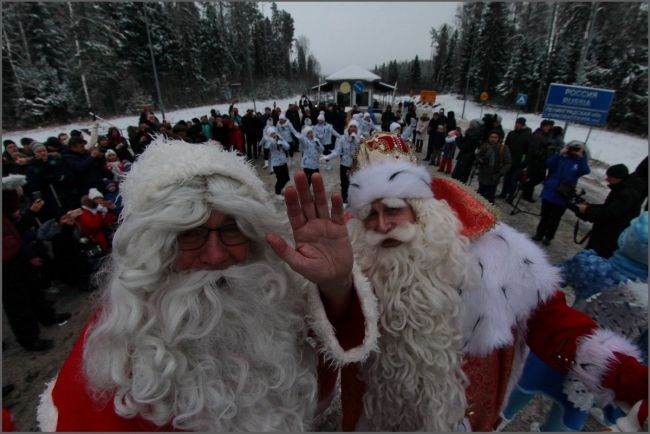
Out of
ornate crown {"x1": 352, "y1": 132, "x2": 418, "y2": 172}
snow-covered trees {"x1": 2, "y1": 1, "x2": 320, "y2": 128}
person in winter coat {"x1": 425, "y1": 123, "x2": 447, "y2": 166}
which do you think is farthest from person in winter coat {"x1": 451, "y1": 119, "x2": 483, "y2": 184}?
snow-covered trees {"x1": 2, "y1": 1, "x2": 320, "y2": 128}

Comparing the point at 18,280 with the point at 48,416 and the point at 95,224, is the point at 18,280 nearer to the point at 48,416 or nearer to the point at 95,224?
the point at 95,224

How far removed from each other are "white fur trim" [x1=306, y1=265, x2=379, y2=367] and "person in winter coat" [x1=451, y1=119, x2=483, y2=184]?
699cm

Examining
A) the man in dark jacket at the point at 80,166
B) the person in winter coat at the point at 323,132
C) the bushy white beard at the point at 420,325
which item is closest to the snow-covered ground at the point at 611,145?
the person in winter coat at the point at 323,132

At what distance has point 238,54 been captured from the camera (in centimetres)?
3647

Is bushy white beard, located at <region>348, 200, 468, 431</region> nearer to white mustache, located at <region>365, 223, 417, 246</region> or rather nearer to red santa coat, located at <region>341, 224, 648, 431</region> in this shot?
white mustache, located at <region>365, 223, 417, 246</region>

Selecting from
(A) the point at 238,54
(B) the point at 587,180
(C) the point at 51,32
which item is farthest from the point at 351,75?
(B) the point at 587,180

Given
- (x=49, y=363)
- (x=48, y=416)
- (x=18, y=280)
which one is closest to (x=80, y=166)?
(x=18, y=280)

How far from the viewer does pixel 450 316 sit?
1.34 meters

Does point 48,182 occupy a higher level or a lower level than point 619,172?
lower

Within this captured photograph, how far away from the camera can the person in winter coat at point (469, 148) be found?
24.4 ft

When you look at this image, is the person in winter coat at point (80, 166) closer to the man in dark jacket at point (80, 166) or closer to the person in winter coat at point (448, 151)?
the man in dark jacket at point (80, 166)

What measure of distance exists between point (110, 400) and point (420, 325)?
1.18 metres

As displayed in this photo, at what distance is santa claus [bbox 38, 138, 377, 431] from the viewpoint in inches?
40.2

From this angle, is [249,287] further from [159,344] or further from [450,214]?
[450,214]
